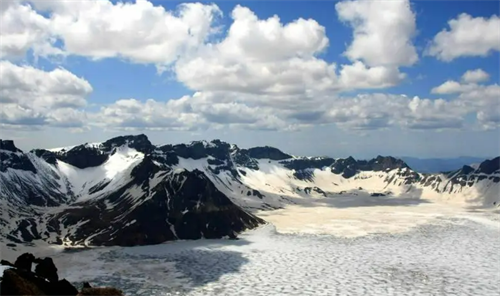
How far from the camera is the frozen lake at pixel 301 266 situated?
370ft

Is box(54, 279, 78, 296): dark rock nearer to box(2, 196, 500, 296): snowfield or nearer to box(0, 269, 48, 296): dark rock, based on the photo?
box(0, 269, 48, 296): dark rock

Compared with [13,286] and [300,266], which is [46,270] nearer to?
[13,286]

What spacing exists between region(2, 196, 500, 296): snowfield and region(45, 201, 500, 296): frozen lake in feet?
0.79

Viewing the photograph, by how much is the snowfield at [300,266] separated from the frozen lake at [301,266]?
0.24m

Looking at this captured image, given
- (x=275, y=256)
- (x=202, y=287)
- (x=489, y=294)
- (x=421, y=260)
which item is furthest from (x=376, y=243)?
(x=202, y=287)

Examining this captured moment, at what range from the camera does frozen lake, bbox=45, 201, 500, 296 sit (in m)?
113

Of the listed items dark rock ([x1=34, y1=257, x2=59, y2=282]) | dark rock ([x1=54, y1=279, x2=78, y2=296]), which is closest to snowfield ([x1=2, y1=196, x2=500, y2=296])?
dark rock ([x1=34, y1=257, x2=59, y2=282])

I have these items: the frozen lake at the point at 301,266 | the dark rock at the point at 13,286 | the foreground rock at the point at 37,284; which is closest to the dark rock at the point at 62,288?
the foreground rock at the point at 37,284

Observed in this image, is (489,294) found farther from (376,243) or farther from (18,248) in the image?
(18,248)

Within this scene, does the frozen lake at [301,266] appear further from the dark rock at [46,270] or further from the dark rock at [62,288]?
the dark rock at [62,288]

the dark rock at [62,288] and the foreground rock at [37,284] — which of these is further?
the dark rock at [62,288]

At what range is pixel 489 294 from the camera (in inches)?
4117

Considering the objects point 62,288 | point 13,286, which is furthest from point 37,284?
point 13,286

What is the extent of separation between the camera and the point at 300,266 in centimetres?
13650
